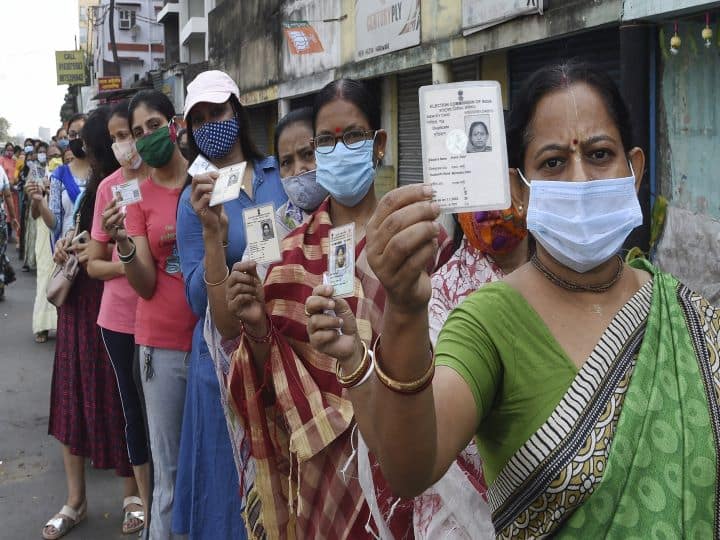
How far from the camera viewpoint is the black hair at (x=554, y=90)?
1767 millimetres

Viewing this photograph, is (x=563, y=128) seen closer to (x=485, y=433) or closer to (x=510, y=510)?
(x=485, y=433)

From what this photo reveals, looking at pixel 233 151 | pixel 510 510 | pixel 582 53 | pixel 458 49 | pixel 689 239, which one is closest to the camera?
pixel 510 510

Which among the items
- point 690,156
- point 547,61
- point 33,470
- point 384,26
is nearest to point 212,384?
point 33,470

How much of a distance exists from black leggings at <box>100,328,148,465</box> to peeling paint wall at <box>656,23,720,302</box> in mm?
3282

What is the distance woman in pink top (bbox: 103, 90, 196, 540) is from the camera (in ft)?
12.4

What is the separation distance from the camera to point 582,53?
7.22 metres

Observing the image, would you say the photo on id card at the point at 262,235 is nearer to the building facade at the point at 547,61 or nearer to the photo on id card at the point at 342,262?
the photo on id card at the point at 342,262

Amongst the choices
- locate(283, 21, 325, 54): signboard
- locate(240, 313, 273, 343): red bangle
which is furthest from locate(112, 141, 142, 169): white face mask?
locate(283, 21, 325, 54): signboard

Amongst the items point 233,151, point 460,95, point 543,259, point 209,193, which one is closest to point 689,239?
point 233,151

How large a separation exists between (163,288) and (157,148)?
24.0 inches

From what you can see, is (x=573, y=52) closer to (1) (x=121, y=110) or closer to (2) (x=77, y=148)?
(2) (x=77, y=148)

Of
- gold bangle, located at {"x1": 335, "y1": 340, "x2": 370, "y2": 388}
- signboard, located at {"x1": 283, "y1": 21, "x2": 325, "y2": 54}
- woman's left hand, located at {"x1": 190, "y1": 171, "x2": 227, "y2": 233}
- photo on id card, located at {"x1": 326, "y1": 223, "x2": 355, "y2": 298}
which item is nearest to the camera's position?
gold bangle, located at {"x1": 335, "y1": 340, "x2": 370, "y2": 388}

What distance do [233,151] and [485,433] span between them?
6.92 ft

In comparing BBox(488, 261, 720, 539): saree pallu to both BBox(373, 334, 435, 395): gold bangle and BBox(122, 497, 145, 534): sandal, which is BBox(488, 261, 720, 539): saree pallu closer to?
BBox(373, 334, 435, 395): gold bangle
